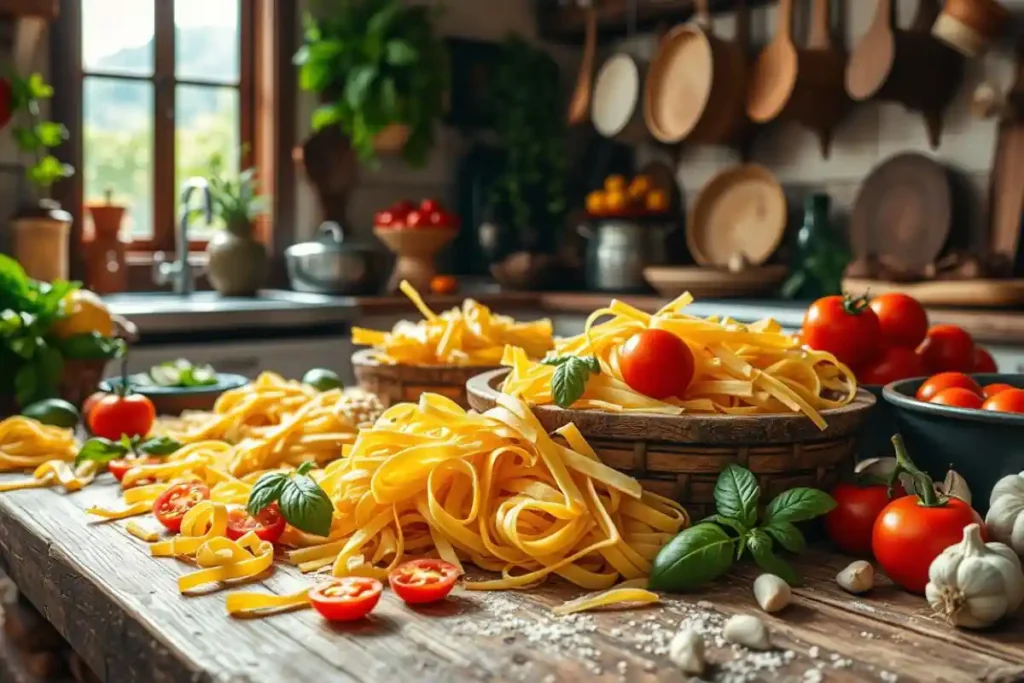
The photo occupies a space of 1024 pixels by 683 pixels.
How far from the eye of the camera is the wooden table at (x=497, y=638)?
838 millimetres

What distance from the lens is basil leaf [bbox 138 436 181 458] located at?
1541mm

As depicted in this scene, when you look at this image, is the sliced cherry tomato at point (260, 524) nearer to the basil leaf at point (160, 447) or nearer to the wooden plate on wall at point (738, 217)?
the basil leaf at point (160, 447)

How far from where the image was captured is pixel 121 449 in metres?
1.58

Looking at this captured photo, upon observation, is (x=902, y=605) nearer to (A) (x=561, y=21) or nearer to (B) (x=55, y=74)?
(B) (x=55, y=74)

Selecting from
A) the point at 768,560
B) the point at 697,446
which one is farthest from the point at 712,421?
the point at 768,560

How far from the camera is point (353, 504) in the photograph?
3.75 feet

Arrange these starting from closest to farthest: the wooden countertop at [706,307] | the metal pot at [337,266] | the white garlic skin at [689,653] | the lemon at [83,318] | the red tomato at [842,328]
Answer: the white garlic skin at [689,653] < the red tomato at [842,328] < the lemon at [83,318] < the wooden countertop at [706,307] < the metal pot at [337,266]

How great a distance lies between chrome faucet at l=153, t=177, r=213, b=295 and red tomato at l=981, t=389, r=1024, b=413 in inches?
115

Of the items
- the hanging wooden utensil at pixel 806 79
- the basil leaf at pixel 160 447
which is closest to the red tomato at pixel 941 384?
Answer: the basil leaf at pixel 160 447

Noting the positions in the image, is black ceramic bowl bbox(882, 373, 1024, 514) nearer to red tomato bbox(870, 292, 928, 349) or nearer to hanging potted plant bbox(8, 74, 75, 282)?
red tomato bbox(870, 292, 928, 349)

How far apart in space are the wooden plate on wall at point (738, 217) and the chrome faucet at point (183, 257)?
177 centimetres

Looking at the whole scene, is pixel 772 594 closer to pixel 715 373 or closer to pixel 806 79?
pixel 715 373

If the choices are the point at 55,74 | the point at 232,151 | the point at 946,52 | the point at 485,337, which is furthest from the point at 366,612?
the point at 232,151

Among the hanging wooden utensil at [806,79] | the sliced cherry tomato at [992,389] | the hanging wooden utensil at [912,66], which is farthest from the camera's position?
the hanging wooden utensil at [806,79]
